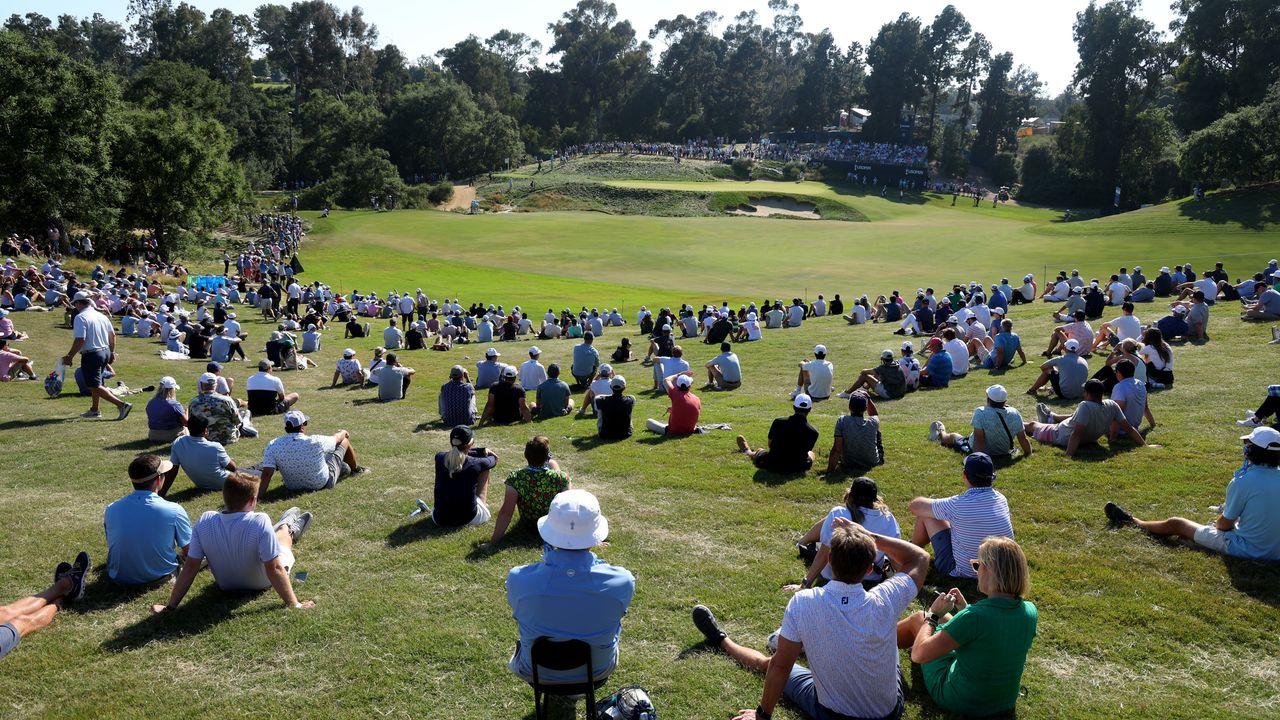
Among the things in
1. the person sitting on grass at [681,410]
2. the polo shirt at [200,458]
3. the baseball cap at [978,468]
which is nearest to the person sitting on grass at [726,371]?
the person sitting on grass at [681,410]

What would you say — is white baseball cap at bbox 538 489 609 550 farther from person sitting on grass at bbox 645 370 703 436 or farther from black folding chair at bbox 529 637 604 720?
person sitting on grass at bbox 645 370 703 436

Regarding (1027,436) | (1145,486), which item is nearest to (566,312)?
(1027,436)

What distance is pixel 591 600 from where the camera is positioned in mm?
5289

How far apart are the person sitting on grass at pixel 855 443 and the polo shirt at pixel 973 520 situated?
3.21 m

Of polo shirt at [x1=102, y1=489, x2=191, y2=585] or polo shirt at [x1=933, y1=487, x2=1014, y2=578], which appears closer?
polo shirt at [x1=933, y1=487, x2=1014, y2=578]

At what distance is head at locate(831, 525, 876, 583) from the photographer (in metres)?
4.90

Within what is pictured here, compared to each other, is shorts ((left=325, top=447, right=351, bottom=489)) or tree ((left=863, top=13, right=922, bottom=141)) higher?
tree ((left=863, top=13, right=922, bottom=141))

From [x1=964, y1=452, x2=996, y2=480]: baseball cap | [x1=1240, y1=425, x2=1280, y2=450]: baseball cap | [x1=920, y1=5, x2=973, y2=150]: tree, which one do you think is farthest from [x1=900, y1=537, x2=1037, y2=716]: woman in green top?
[x1=920, y1=5, x2=973, y2=150]: tree

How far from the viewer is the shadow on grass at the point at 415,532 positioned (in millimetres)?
8773

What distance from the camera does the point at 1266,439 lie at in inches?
297

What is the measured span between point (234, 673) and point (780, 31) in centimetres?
17119

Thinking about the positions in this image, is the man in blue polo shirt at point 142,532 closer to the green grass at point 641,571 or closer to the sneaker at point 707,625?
the green grass at point 641,571

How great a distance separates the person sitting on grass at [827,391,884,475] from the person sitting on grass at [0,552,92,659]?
8058 mm

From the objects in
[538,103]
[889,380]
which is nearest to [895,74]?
[538,103]
